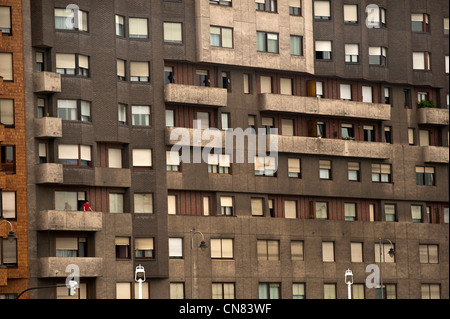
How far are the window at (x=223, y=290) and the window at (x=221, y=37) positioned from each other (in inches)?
700

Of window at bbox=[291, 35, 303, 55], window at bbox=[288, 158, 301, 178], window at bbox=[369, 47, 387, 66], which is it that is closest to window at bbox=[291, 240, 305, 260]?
window at bbox=[288, 158, 301, 178]

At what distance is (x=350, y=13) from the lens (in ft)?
326

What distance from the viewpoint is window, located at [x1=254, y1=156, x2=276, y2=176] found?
306 feet

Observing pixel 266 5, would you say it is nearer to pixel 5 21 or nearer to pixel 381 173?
pixel 381 173

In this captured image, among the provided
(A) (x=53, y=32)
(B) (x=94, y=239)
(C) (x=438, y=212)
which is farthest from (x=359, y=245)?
(A) (x=53, y=32)

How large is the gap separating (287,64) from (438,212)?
19141 millimetres

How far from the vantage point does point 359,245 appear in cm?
9762

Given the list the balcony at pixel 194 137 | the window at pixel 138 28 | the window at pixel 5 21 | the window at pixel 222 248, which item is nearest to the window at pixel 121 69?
the window at pixel 138 28

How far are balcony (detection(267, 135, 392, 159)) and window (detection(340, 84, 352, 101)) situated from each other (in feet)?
12.8

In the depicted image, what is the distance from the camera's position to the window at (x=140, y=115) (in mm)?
88312

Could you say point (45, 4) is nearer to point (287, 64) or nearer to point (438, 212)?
point (287, 64)

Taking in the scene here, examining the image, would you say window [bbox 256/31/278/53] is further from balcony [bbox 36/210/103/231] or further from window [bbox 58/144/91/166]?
balcony [bbox 36/210/103/231]

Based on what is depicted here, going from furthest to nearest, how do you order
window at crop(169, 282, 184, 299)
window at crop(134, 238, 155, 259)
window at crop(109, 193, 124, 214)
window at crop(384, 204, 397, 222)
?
window at crop(384, 204, 397, 222), window at crop(169, 282, 184, 299), window at crop(134, 238, 155, 259), window at crop(109, 193, 124, 214)

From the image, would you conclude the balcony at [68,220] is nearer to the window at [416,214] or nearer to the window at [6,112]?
the window at [6,112]
